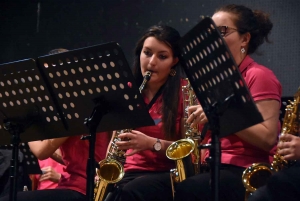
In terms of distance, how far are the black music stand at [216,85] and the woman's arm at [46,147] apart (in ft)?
3.41

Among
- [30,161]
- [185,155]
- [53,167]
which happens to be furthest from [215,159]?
[53,167]

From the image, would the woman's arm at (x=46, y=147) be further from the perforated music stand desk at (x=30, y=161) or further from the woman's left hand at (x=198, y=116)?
the woman's left hand at (x=198, y=116)

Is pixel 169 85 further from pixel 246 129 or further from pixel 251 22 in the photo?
pixel 246 129

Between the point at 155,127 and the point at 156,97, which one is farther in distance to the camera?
the point at 156,97

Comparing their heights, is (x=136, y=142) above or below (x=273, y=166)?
above

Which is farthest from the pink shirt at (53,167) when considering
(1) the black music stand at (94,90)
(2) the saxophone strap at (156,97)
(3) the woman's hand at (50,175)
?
(1) the black music stand at (94,90)

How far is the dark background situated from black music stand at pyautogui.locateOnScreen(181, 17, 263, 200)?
1.81m

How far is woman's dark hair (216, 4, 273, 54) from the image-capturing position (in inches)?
112

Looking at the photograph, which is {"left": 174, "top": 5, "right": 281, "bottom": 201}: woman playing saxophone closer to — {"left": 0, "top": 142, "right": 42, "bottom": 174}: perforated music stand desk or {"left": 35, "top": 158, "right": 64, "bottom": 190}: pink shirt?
{"left": 0, "top": 142, "right": 42, "bottom": 174}: perforated music stand desk

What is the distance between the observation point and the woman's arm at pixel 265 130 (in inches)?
98.0

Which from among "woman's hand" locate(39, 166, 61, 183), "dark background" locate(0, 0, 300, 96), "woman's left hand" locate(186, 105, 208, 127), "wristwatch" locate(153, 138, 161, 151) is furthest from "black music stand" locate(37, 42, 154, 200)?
"dark background" locate(0, 0, 300, 96)

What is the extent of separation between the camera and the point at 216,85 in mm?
2158

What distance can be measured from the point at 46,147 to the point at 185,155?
0.80 metres

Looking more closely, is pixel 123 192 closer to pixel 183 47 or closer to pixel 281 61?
pixel 183 47
